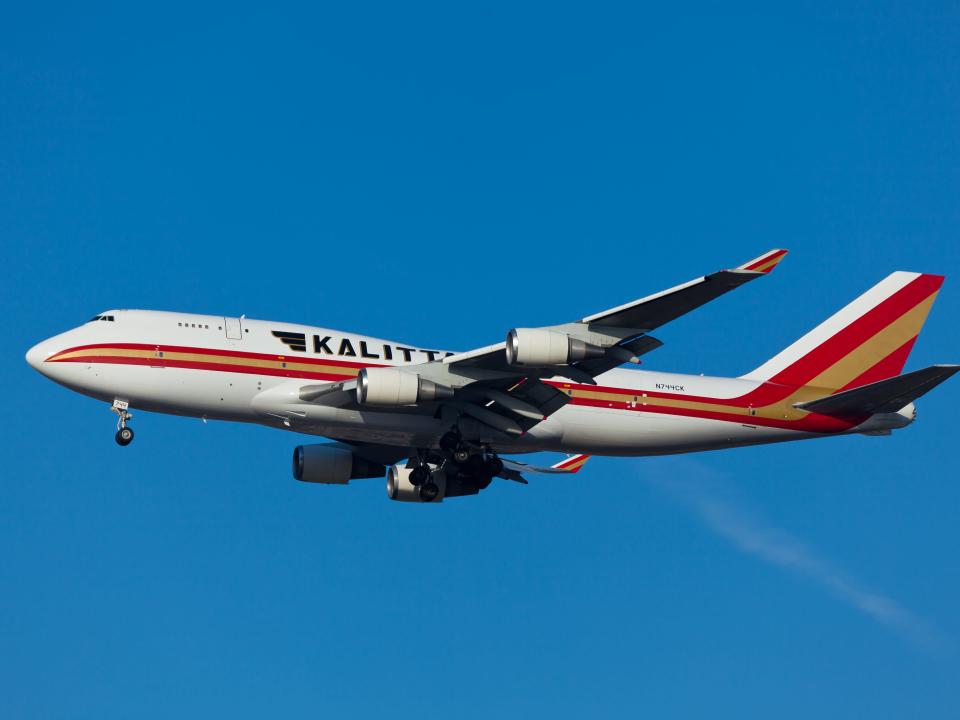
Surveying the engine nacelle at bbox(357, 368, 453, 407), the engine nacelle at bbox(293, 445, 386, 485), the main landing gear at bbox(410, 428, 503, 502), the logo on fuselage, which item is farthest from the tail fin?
the engine nacelle at bbox(293, 445, 386, 485)

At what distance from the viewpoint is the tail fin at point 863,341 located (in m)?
49.4

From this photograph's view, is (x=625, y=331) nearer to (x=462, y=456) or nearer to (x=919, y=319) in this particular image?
(x=462, y=456)

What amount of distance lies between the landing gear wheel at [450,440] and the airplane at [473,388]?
0.15 ft

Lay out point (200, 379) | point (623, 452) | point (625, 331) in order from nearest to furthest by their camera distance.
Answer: point (625, 331)
point (200, 379)
point (623, 452)

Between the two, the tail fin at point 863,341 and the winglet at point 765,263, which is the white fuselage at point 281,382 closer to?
the tail fin at point 863,341

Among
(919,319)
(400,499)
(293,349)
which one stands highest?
(919,319)

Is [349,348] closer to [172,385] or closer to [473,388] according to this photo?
[473,388]

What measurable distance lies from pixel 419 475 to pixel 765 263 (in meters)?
15.4

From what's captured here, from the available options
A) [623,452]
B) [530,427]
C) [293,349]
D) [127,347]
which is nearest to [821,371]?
[623,452]

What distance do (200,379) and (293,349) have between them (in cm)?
302

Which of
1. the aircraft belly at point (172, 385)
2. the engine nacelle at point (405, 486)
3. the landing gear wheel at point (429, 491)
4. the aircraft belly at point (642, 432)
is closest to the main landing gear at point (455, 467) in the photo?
the landing gear wheel at point (429, 491)

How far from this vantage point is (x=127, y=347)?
43.4 meters

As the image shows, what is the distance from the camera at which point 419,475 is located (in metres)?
47.6

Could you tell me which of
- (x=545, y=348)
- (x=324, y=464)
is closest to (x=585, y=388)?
(x=545, y=348)
